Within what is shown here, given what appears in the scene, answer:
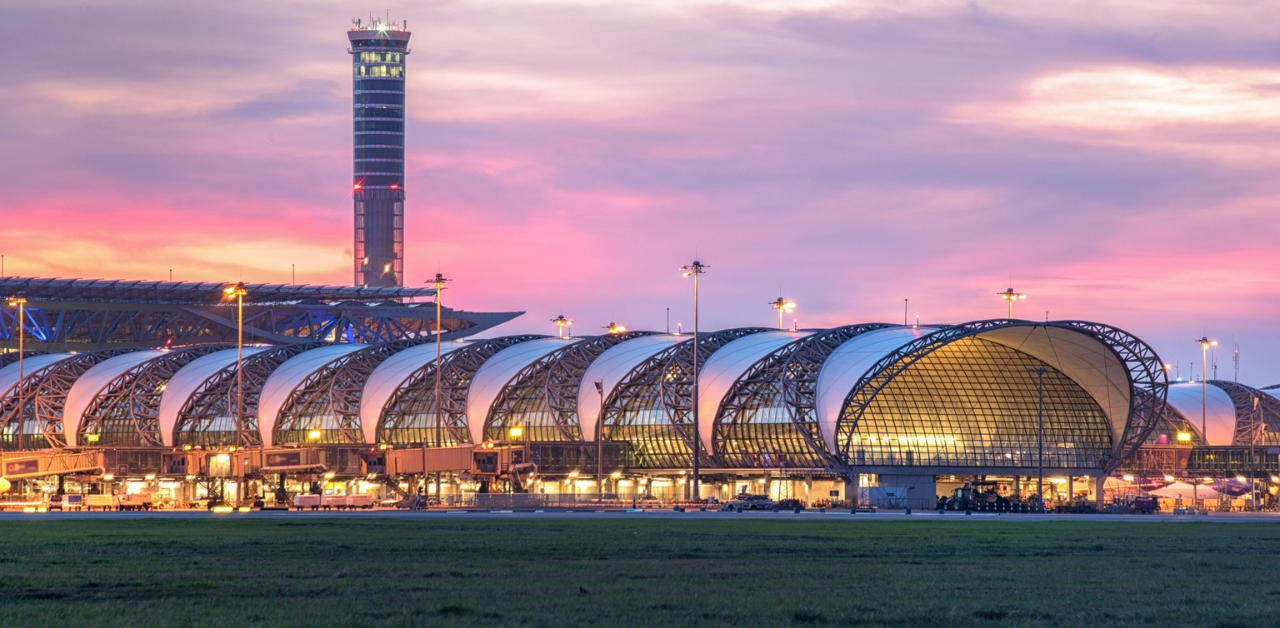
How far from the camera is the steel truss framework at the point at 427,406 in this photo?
134m

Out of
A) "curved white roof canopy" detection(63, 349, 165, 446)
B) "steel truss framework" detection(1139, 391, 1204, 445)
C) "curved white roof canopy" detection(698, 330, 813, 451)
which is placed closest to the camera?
"curved white roof canopy" detection(698, 330, 813, 451)

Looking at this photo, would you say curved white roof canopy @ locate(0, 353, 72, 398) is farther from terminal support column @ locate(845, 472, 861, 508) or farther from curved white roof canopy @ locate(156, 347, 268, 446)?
terminal support column @ locate(845, 472, 861, 508)

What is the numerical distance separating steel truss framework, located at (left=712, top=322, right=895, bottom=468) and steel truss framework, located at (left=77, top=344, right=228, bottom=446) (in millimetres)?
56033

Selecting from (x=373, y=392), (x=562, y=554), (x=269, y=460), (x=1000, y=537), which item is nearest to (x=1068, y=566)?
(x=562, y=554)

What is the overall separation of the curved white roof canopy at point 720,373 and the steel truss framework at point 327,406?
31434 millimetres

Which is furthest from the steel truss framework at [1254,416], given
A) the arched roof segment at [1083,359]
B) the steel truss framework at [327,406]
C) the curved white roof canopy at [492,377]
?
the steel truss framework at [327,406]

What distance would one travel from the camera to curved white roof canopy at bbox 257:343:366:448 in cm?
14062

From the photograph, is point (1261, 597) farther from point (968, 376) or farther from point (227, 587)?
point (968, 376)

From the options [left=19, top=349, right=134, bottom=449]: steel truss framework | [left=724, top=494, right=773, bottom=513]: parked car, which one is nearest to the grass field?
[left=724, top=494, right=773, bottom=513]: parked car

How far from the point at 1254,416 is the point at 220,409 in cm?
9917

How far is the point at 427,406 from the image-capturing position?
135875mm

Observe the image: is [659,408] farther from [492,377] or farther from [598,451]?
[492,377]

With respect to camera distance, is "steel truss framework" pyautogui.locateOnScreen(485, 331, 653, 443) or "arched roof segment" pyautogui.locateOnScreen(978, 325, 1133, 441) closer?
"arched roof segment" pyautogui.locateOnScreen(978, 325, 1133, 441)

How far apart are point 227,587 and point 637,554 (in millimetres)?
14544
